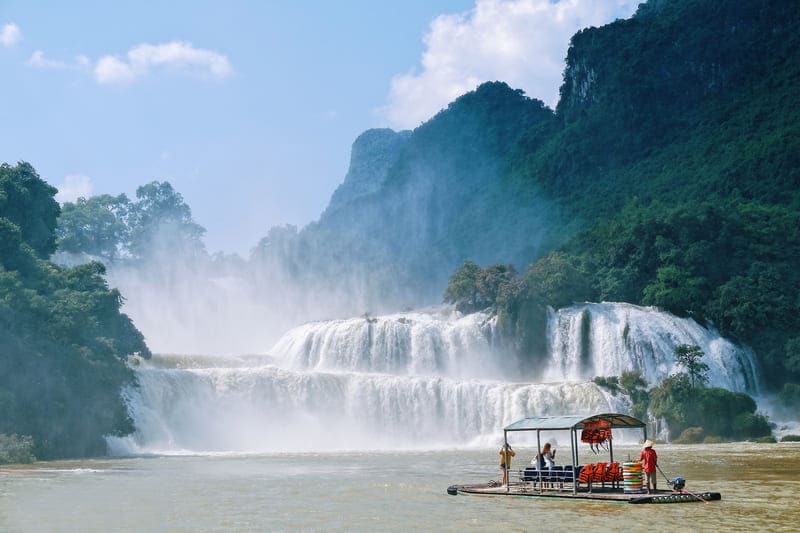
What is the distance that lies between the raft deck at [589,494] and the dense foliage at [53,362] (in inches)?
863

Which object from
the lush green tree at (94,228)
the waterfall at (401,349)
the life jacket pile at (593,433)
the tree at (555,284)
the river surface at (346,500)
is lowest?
the river surface at (346,500)

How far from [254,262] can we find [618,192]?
51.1m

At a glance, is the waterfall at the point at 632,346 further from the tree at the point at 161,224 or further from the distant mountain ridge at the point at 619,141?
the tree at the point at 161,224

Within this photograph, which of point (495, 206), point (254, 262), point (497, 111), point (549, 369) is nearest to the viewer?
point (549, 369)

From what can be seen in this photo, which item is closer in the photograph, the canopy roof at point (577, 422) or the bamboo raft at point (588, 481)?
the bamboo raft at point (588, 481)

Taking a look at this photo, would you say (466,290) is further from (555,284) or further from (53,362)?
(53,362)

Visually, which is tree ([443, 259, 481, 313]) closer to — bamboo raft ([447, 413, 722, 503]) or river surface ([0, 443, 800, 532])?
river surface ([0, 443, 800, 532])

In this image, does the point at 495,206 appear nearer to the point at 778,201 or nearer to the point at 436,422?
the point at 778,201

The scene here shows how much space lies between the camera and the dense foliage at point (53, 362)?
1505 inches

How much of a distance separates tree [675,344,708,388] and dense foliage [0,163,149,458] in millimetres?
30134

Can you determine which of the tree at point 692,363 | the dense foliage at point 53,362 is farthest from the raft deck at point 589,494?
the tree at point 692,363

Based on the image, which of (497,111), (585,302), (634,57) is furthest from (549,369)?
(497,111)

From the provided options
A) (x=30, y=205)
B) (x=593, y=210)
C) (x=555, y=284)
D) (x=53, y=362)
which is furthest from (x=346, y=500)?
(x=593, y=210)

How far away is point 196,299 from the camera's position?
97.2m
